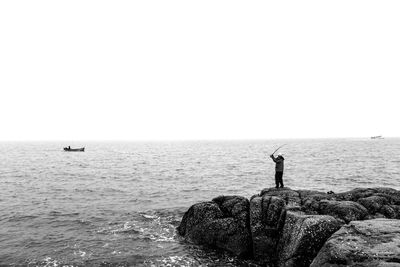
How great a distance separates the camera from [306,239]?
11469mm

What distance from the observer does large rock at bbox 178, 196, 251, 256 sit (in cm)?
1498

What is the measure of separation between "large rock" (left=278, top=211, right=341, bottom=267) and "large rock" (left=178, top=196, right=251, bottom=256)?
2.81m

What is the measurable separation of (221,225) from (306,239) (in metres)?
5.41

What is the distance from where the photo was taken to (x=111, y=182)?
38906 mm

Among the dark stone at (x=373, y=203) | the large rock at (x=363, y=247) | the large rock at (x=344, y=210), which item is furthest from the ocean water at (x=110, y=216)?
the dark stone at (x=373, y=203)

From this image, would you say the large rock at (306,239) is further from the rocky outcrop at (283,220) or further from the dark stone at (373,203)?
the dark stone at (373,203)

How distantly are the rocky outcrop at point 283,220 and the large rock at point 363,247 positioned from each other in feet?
1.83

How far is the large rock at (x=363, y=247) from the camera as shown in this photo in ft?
Result: 26.7

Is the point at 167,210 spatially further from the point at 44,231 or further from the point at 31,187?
the point at 31,187

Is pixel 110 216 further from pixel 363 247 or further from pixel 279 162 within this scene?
pixel 363 247

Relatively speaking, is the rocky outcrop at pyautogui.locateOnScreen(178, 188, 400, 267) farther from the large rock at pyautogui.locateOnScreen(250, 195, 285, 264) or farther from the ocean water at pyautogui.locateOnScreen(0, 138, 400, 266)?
Result: the ocean water at pyautogui.locateOnScreen(0, 138, 400, 266)

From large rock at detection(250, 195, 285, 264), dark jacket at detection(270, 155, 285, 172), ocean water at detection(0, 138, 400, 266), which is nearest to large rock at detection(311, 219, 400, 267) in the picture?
large rock at detection(250, 195, 285, 264)

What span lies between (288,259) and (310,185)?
24.9 metres

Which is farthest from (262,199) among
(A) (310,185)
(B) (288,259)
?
(A) (310,185)
